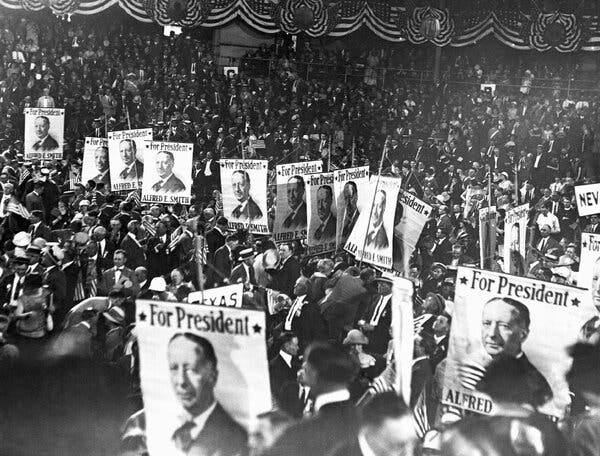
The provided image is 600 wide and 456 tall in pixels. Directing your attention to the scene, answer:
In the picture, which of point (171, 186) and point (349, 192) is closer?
point (349, 192)

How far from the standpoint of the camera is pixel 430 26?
3064cm

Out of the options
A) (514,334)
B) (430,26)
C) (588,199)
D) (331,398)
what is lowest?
(331,398)

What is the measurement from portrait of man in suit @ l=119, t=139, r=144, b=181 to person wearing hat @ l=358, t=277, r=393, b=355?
20.8 feet

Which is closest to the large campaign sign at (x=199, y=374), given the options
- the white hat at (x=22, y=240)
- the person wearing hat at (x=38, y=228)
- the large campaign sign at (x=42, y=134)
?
the white hat at (x=22, y=240)

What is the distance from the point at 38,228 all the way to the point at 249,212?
2.57 metres

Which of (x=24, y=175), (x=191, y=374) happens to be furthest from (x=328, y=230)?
(x=191, y=374)

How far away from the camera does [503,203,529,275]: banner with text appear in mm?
13617

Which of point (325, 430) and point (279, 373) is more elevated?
point (325, 430)

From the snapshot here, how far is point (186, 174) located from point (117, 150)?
1656 millimetres

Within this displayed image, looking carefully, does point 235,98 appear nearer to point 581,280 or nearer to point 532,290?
point 581,280

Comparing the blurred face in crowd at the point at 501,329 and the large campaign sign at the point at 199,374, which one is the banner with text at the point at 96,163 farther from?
the large campaign sign at the point at 199,374

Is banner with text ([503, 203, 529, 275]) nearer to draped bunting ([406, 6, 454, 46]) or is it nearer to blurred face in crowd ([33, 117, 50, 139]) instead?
blurred face in crowd ([33, 117, 50, 139])

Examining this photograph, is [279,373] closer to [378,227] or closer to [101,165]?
[378,227]

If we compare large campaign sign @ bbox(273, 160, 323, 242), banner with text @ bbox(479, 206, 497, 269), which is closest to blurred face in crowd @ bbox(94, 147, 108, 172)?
large campaign sign @ bbox(273, 160, 323, 242)
